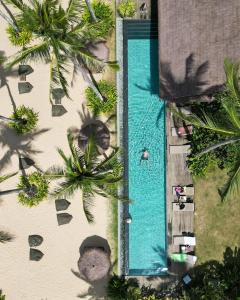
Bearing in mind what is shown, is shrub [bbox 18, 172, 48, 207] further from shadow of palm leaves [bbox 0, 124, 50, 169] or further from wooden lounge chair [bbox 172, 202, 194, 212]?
wooden lounge chair [bbox 172, 202, 194, 212]

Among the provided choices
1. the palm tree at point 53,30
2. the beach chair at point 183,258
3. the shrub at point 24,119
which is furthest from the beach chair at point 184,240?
the palm tree at point 53,30

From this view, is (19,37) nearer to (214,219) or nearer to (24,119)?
(24,119)

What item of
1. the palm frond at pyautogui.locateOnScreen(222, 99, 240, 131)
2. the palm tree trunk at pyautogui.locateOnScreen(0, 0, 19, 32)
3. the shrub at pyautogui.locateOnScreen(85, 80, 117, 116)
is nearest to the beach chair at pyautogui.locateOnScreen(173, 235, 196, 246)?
the shrub at pyautogui.locateOnScreen(85, 80, 117, 116)

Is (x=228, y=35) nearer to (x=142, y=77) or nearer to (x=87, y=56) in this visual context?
(x=142, y=77)

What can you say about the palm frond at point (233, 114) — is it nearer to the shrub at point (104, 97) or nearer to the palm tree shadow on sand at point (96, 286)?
the shrub at point (104, 97)

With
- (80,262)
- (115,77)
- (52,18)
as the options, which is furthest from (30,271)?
(52,18)

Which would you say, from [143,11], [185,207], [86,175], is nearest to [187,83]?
[143,11]
